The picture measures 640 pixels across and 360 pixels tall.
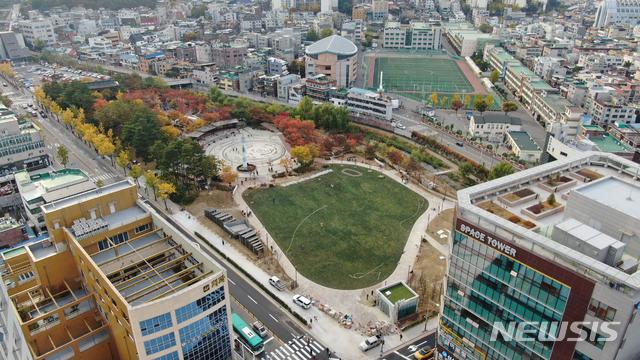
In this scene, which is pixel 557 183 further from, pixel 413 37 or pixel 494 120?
pixel 413 37

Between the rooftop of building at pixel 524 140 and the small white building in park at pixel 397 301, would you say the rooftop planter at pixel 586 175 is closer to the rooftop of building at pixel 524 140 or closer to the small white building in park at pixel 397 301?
the small white building in park at pixel 397 301

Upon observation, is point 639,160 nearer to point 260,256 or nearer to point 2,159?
point 260,256

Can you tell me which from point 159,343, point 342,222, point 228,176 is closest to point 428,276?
point 342,222

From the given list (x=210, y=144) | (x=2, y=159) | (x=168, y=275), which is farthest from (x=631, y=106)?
(x=2, y=159)

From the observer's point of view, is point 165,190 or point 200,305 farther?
point 165,190

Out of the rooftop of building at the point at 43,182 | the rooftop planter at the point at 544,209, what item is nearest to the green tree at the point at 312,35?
the rooftop of building at the point at 43,182

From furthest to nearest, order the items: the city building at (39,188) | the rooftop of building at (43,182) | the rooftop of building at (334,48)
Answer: the rooftop of building at (334,48)
the rooftop of building at (43,182)
the city building at (39,188)
